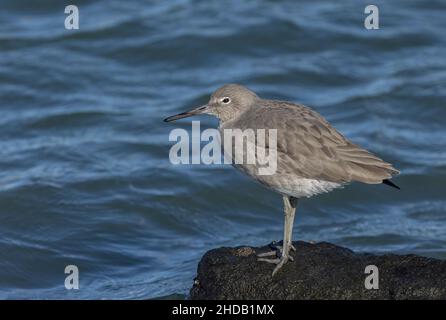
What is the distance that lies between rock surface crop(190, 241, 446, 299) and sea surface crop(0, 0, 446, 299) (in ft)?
6.54

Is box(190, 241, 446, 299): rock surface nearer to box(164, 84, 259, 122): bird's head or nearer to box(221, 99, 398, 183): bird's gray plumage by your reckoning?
box(221, 99, 398, 183): bird's gray plumage

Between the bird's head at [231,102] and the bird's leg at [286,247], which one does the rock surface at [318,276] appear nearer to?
the bird's leg at [286,247]

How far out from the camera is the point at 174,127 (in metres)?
14.4

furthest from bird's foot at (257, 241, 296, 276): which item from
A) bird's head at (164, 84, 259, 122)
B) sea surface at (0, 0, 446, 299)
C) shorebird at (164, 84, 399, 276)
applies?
sea surface at (0, 0, 446, 299)

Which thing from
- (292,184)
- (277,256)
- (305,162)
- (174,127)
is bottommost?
(277,256)

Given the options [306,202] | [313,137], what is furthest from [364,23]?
[313,137]

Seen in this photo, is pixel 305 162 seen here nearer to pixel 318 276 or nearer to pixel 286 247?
pixel 286 247

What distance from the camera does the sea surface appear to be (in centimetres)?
1112

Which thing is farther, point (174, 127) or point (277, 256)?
point (174, 127)

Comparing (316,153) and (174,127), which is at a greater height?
(174,127)

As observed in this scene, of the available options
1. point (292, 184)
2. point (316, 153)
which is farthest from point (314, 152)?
point (292, 184)

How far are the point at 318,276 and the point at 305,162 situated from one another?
100cm

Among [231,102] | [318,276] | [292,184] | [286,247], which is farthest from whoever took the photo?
[231,102]
